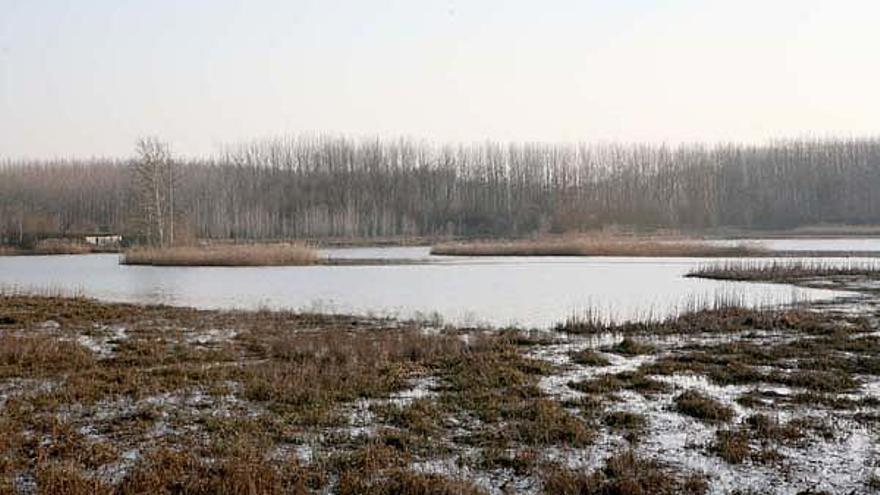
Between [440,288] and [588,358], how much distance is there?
12676 mm

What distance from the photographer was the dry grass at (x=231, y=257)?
3584 cm

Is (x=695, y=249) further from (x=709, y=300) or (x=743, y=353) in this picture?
(x=743, y=353)

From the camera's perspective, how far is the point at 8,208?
75.0 meters

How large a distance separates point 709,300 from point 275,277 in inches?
608

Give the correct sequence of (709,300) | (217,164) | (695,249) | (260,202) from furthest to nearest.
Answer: (217,164) → (260,202) → (695,249) → (709,300)

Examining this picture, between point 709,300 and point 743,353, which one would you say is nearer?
point 743,353

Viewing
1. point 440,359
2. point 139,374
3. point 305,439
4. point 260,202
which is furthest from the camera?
point 260,202

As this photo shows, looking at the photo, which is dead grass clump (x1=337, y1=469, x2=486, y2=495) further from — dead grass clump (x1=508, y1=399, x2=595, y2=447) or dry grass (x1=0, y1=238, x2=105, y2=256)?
dry grass (x1=0, y1=238, x2=105, y2=256)

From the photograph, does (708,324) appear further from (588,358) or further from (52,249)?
(52,249)

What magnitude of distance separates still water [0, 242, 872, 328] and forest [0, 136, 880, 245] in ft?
117

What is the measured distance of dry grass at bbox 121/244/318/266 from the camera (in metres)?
35.8

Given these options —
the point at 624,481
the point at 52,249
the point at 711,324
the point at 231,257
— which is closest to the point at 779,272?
the point at 711,324

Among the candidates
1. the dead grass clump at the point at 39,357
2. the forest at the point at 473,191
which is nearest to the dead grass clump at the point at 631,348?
the dead grass clump at the point at 39,357

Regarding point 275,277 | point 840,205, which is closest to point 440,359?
point 275,277
